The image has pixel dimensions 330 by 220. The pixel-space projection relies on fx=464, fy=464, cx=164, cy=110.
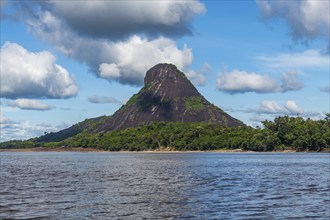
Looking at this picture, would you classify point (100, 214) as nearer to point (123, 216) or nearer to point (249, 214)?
point (123, 216)

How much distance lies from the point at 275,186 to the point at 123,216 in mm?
30000

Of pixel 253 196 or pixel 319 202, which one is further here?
pixel 253 196

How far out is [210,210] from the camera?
3869 centimetres

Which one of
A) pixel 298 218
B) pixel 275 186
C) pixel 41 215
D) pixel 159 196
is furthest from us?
pixel 275 186

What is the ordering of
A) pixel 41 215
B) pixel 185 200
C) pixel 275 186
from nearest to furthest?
1. pixel 41 215
2. pixel 185 200
3. pixel 275 186

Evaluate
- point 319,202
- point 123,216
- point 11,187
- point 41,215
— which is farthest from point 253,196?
point 11,187

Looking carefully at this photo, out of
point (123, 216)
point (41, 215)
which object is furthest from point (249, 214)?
point (41, 215)

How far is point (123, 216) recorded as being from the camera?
1407 inches

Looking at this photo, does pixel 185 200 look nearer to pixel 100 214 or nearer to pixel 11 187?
pixel 100 214

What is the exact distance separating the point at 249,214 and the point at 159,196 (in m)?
14.8

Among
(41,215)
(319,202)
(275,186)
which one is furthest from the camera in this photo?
(275,186)

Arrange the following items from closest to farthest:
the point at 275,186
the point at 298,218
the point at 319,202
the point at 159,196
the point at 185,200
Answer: the point at 298,218
the point at 319,202
the point at 185,200
the point at 159,196
the point at 275,186

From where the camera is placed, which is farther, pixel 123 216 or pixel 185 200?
pixel 185 200

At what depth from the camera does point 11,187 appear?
60.2 meters
